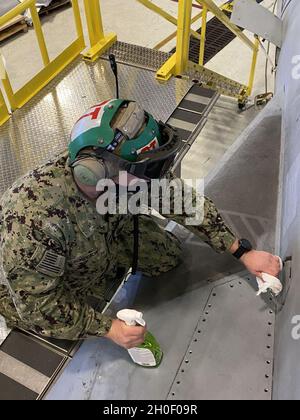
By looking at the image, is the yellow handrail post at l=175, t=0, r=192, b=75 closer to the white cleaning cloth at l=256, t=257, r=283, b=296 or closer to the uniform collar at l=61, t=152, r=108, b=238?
the uniform collar at l=61, t=152, r=108, b=238

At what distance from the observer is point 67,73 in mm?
4223

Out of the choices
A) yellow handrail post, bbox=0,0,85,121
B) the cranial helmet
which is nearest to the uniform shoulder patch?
the cranial helmet

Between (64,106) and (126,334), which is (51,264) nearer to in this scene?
(126,334)

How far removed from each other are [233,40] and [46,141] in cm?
360

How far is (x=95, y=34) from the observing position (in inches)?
170

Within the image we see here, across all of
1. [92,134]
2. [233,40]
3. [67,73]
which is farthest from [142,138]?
[233,40]

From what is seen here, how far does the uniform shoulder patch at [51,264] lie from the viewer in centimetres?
177

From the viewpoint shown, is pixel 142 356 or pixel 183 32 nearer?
pixel 142 356

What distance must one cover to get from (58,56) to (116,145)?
10.0ft

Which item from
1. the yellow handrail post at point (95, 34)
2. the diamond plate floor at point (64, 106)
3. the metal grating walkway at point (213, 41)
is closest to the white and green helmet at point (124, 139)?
the diamond plate floor at point (64, 106)

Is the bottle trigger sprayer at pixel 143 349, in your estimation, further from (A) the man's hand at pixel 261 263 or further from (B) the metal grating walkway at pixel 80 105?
(B) the metal grating walkway at pixel 80 105

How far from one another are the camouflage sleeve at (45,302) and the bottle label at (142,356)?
0.19m

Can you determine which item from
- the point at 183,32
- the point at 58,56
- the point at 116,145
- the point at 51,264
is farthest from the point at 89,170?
the point at 58,56

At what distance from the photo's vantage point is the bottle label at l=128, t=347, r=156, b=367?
6.62ft
